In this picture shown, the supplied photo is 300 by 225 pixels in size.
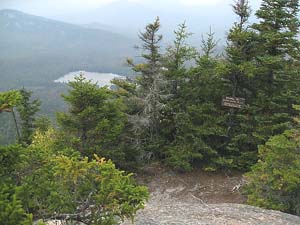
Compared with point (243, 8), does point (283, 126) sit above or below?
below

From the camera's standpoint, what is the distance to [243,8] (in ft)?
66.3

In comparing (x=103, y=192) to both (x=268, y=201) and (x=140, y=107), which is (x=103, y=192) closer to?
(x=268, y=201)

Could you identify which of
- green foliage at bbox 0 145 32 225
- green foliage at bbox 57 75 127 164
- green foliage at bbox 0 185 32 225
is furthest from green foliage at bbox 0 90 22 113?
green foliage at bbox 57 75 127 164

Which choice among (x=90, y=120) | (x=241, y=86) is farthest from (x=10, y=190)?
(x=241, y=86)

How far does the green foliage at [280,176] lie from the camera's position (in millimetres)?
13000

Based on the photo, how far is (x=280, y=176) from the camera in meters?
13.3

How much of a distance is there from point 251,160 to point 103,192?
1495cm

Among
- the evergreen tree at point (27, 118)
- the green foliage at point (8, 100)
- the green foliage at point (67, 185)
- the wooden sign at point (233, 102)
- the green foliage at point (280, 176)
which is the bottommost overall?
the evergreen tree at point (27, 118)

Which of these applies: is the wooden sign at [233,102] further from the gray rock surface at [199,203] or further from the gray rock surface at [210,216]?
the gray rock surface at [210,216]

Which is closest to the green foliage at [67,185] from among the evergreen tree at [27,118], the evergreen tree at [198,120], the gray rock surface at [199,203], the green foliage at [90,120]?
the gray rock surface at [199,203]

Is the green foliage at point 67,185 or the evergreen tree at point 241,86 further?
the evergreen tree at point 241,86

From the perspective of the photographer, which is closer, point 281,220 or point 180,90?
point 281,220

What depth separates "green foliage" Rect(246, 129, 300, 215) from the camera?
42.7 ft

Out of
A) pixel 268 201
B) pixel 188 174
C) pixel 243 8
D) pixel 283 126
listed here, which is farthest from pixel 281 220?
pixel 243 8
